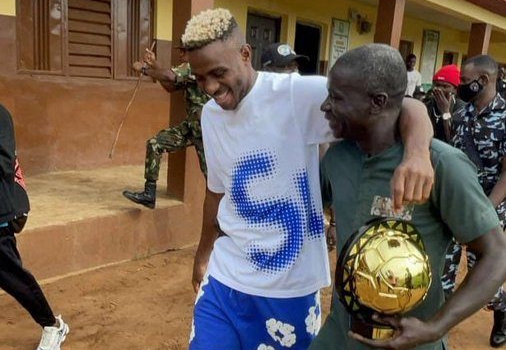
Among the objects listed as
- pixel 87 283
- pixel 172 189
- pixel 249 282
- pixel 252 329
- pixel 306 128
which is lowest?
pixel 87 283

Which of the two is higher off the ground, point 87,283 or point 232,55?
point 232,55

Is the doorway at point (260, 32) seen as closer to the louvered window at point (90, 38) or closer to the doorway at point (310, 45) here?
the doorway at point (310, 45)

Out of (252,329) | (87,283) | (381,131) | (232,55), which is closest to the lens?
(381,131)

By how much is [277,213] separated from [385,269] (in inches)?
25.7

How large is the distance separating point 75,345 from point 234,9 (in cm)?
546

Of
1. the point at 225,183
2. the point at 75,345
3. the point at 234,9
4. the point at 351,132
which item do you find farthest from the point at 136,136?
the point at 351,132

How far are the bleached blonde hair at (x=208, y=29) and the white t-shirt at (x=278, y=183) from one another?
0.75 ft

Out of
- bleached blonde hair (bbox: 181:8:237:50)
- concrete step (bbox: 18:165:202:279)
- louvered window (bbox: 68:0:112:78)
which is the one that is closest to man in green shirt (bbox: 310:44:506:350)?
bleached blonde hair (bbox: 181:8:237:50)

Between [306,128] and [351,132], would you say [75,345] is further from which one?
[351,132]

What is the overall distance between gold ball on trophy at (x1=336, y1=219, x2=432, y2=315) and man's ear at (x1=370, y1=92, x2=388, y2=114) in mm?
297

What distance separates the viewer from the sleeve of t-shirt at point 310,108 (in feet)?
6.30

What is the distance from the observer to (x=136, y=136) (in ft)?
22.7

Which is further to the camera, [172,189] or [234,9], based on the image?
[234,9]

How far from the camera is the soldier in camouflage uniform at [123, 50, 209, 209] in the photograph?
16.6 ft
